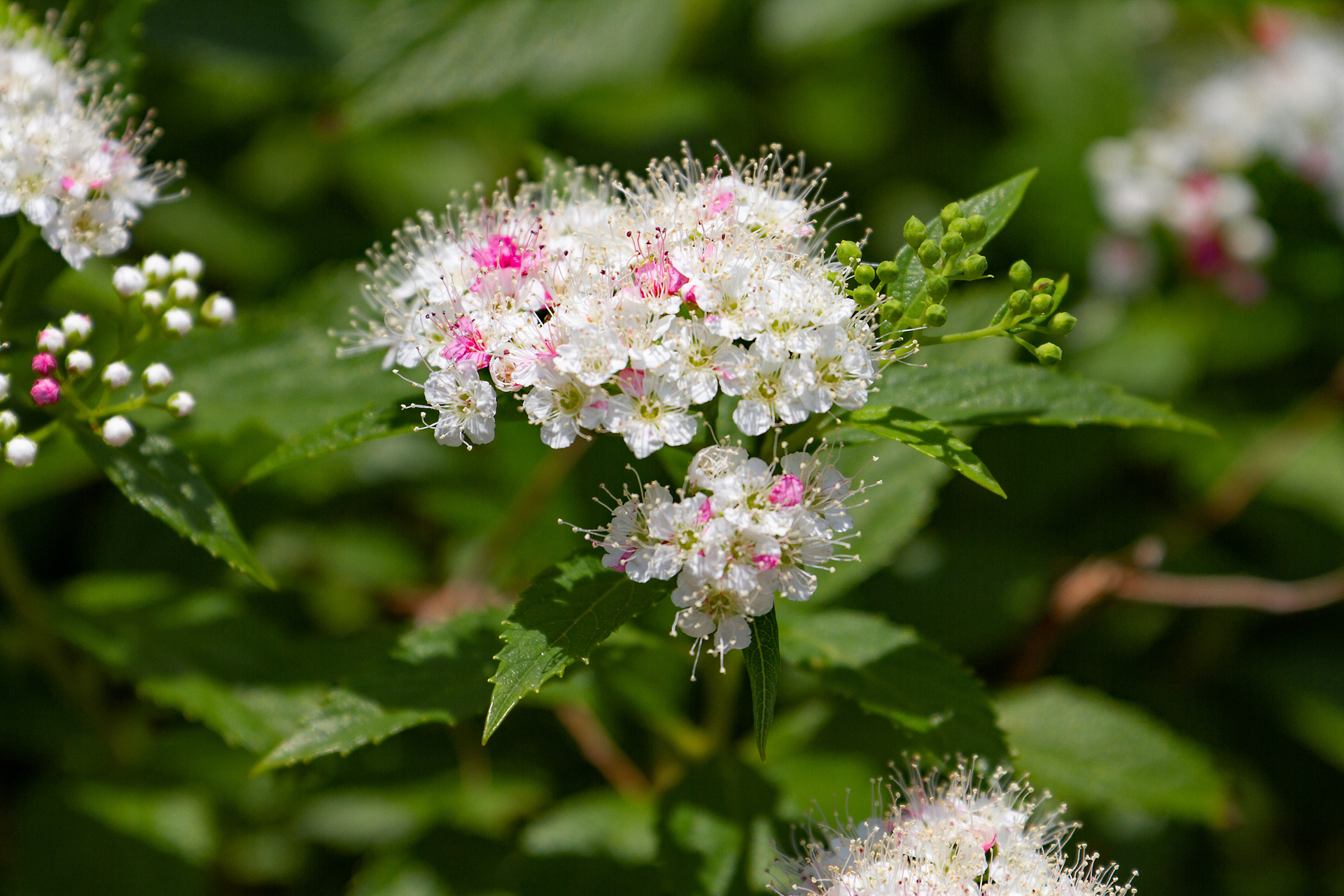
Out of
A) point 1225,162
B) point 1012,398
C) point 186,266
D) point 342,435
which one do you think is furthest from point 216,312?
point 1225,162

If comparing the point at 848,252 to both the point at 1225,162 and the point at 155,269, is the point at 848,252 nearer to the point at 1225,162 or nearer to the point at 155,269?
the point at 155,269

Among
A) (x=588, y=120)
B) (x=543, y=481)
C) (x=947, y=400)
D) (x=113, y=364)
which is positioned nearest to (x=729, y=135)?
(x=588, y=120)

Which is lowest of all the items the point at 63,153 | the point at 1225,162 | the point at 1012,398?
the point at 1225,162

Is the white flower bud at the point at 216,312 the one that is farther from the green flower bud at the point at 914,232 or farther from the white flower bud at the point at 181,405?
the green flower bud at the point at 914,232

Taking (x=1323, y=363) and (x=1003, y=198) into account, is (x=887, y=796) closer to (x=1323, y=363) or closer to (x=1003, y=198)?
(x=1003, y=198)

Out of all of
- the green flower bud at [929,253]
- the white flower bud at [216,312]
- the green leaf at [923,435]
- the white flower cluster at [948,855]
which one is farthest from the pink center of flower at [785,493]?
the white flower bud at [216,312]
